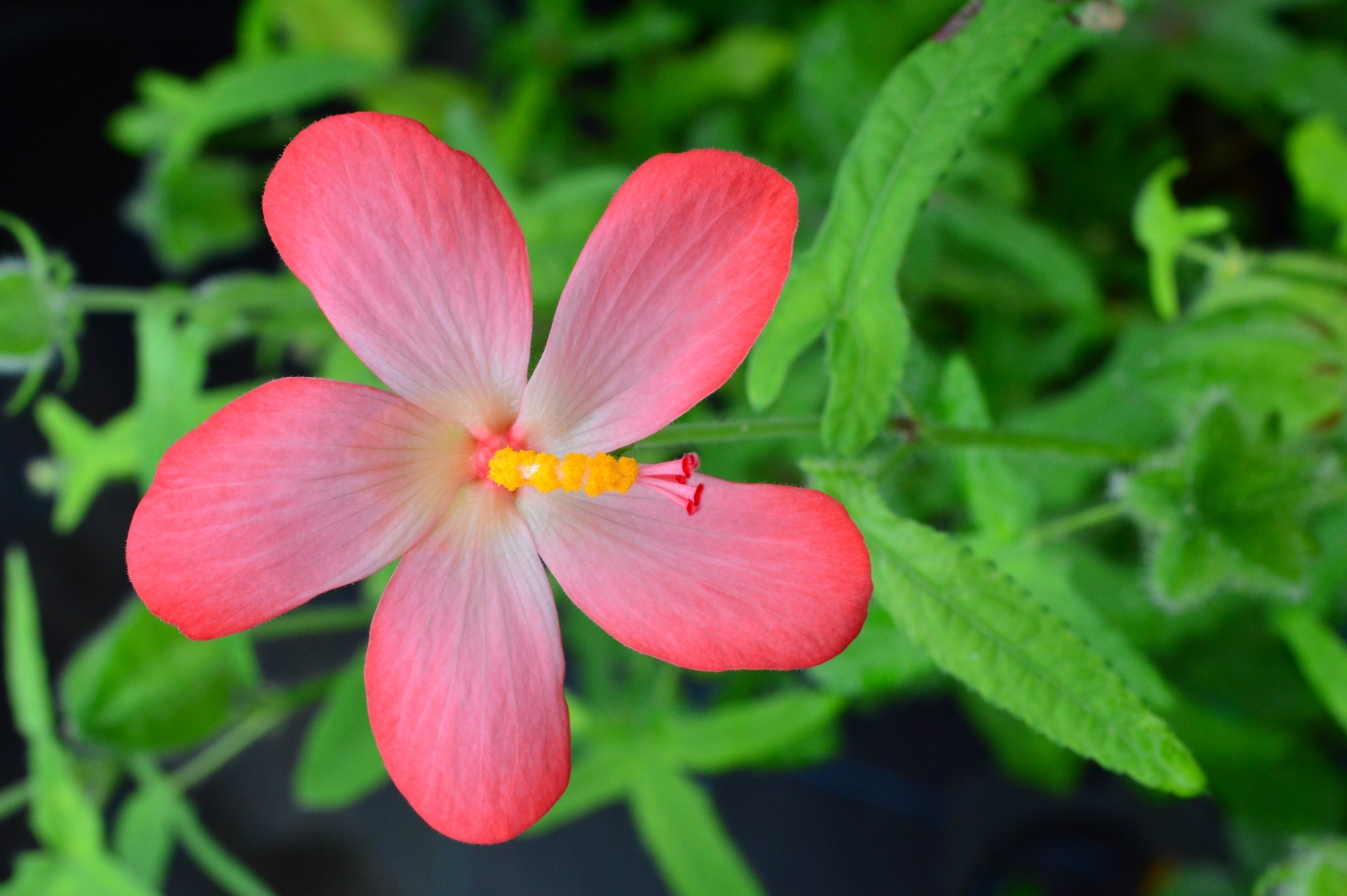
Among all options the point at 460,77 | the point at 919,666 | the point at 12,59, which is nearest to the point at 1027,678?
the point at 919,666

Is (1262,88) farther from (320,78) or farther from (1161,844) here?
(320,78)

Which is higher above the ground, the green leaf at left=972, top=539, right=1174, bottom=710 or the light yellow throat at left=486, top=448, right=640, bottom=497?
the light yellow throat at left=486, top=448, right=640, bottom=497

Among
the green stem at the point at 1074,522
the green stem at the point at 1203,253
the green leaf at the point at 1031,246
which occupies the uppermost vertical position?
the green leaf at the point at 1031,246

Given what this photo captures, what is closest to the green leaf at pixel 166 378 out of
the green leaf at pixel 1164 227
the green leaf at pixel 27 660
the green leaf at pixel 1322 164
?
the green leaf at pixel 27 660

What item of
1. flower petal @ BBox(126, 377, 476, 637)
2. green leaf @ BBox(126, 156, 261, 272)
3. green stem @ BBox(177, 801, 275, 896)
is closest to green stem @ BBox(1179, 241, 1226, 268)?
flower petal @ BBox(126, 377, 476, 637)

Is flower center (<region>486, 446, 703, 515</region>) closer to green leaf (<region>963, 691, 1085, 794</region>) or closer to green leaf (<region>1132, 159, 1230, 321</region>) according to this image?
green leaf (<region>1132, 159, 1230, 321</region>)

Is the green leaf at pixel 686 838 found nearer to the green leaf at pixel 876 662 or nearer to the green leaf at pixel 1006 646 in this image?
the green leaf at pixel 876 662

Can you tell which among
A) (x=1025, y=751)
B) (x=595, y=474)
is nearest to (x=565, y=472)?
(x=595, y=474)
